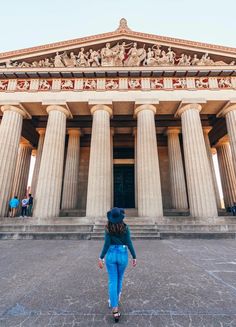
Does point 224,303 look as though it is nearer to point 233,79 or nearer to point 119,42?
point 233,79

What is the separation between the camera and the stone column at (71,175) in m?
16.4

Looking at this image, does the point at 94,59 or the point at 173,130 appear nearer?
the point at 94,59

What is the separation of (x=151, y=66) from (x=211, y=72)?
16.2 feet

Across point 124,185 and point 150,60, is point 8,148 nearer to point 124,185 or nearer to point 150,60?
point 124,185

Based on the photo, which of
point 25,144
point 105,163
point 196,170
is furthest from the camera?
point 25,144

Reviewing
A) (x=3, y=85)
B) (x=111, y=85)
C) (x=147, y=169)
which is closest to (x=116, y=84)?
(x=111, y=85)

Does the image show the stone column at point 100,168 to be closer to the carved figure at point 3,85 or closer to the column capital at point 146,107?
the column capital at point 146,107

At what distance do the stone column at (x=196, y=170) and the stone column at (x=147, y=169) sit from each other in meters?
2.25

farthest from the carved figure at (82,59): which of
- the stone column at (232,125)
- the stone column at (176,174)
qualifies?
the stone column at (232,125)

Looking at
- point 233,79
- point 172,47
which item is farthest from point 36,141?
point 233,79

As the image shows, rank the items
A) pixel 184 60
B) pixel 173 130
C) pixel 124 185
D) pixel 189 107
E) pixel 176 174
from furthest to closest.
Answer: pixel 124 185 → pixel 173 130 → pixel 176 174 → pixel 184 60 → pixel 189 107

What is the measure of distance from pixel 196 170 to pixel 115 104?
8140 mm

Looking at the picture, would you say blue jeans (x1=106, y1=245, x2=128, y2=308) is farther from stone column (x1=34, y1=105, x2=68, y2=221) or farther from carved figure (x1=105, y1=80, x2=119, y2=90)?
carved figure (x1=105, y1=80, x2=119, y2=90)

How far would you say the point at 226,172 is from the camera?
19625 mm
